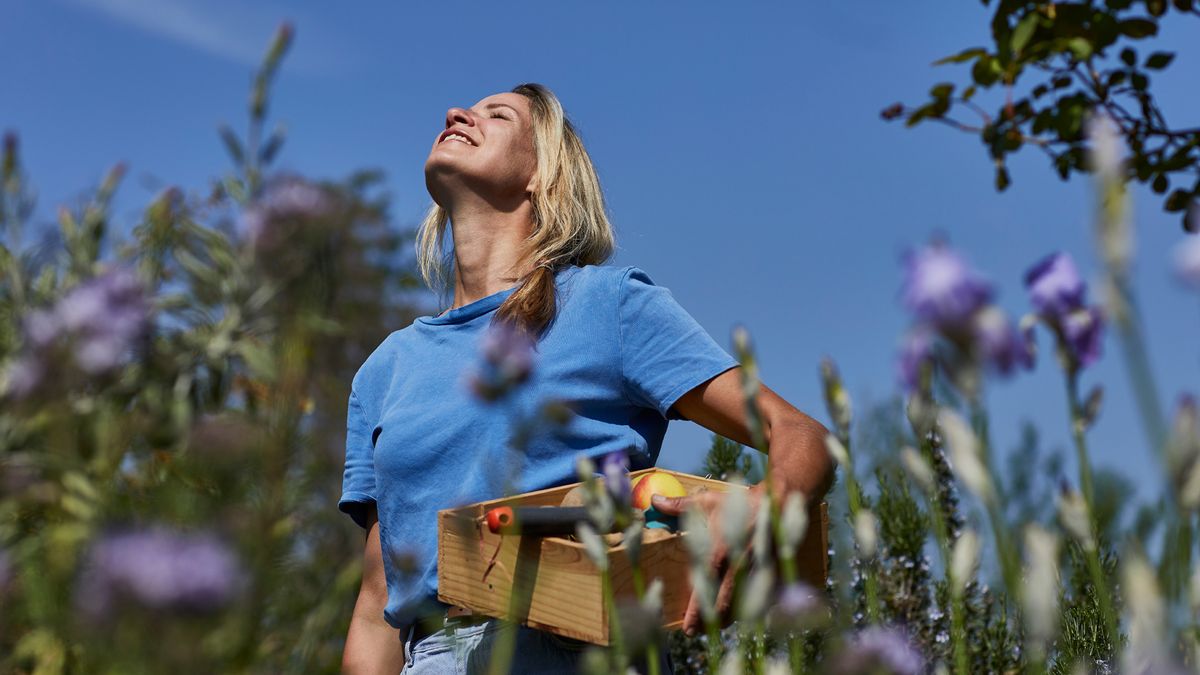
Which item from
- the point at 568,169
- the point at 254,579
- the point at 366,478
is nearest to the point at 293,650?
the point at 254,579

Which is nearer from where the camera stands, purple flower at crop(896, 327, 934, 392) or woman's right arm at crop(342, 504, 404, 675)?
purple flower at crop(896, 327, 934, 392)

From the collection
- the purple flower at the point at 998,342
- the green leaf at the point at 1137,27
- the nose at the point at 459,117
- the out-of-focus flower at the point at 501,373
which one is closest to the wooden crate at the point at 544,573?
the out-of-focus flower at the point at 501,373

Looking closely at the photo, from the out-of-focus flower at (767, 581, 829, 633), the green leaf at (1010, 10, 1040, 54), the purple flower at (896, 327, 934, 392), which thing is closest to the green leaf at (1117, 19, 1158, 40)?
the green leaf at (1010, 10, 1040, 54)

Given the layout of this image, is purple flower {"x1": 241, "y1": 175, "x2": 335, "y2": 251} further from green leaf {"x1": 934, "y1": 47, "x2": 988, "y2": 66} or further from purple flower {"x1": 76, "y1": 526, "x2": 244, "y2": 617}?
green leaf {"x1": 934, "y1": 47, "x2": 988, "y2": 66}

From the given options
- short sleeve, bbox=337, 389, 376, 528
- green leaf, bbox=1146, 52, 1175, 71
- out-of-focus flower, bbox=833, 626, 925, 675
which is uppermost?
green leaf, bbox=1146, 52, 1175, 71

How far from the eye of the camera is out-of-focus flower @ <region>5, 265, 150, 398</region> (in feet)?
3.25

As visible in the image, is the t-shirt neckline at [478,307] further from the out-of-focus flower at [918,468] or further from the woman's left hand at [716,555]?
the out-of-focus flower at [918,468]

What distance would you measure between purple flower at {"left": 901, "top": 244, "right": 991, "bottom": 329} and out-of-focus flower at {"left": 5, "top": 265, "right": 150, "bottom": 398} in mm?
668

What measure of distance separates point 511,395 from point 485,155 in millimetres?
1200

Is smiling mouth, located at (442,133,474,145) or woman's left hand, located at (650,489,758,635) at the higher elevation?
smiling mouth, located at (442,133,474,145)

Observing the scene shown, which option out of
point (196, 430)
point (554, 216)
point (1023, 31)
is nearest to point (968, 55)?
point (1023, 31)

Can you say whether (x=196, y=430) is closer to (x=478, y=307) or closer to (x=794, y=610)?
(x=794, y=610)

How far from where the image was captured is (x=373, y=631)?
282cm

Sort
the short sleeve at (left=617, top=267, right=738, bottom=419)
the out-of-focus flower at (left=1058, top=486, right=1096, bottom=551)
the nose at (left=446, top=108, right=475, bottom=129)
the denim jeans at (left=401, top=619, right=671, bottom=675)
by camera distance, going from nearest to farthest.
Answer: the out-of-focus flower at (left=1058, top=486, right=1096, bottom=551)
the denim jeans at (left=401, top=619, right=671, bottom=675)
the short sleeve at (left=617, top=267, right=738, bottom=419)
the nose at (left=446, top=108, right=475, bottom=129)
